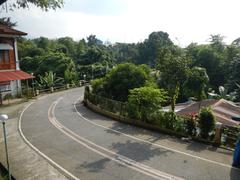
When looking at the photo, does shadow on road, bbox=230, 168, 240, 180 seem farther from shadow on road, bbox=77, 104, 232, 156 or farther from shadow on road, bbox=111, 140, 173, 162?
shadow on road, bbox=111, 140, 173, 162

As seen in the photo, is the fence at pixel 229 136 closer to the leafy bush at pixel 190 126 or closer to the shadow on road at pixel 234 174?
the leafy bush at pixel 190 126

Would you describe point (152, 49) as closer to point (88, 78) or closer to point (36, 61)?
point (88, 78)

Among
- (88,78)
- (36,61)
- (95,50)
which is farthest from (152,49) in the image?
(36,61)

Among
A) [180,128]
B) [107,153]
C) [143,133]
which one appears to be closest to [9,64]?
[143,133]

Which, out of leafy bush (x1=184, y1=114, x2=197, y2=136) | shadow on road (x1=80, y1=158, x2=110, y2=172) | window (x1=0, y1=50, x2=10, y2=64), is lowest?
shadow on road (x1=80, y1=158, x2=110, y2=172)

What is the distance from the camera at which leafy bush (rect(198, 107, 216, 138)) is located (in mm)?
14922

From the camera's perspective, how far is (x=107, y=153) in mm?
13906

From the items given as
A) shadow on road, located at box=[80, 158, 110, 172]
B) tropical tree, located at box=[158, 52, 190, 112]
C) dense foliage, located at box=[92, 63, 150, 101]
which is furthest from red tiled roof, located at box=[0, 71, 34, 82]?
shadow on road, located at box=[80, 158, 110, 172]

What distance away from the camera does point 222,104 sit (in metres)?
24.2

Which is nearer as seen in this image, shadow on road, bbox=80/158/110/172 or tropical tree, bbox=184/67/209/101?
shadow on road, bbox=80/158/110/172

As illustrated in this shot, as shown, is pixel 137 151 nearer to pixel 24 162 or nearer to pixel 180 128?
pixel 180 128

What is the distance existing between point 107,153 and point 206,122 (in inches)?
223

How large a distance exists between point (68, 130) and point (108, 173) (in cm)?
739

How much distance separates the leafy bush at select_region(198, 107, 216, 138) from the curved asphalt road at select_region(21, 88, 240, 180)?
2.24 metres
